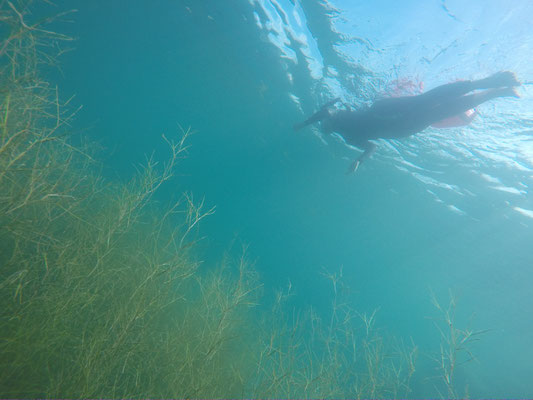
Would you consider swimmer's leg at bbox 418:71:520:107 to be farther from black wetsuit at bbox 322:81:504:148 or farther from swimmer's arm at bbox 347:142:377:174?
swimmer's arm at bbox 347:142:377:174

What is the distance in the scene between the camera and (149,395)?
423 centimetres

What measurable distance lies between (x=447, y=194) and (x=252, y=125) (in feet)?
50.9

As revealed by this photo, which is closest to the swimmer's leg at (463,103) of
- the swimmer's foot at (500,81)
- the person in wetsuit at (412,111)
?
the person in wetsuit at (412,111)

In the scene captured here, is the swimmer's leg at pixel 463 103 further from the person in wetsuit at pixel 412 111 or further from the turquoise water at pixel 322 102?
the turquoise water at pixel 322 102

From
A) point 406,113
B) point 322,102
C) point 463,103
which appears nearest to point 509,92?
point 463,103

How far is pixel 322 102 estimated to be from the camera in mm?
13727

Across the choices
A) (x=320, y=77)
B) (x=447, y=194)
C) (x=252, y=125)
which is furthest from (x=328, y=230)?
(x=320, y=77)

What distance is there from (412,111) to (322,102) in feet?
20.9

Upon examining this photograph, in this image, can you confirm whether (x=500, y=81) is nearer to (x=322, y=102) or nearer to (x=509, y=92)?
(x=509, y=92)

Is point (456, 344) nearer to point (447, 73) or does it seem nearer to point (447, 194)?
point (447, 73)

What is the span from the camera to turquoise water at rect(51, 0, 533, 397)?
823 cm

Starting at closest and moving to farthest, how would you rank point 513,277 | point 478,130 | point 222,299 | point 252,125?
point 222,299
point 478,130
point 252,125
point 513,277

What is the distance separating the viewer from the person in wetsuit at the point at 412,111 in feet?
21.4

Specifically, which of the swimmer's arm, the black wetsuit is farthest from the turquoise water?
the swimmer's arm
